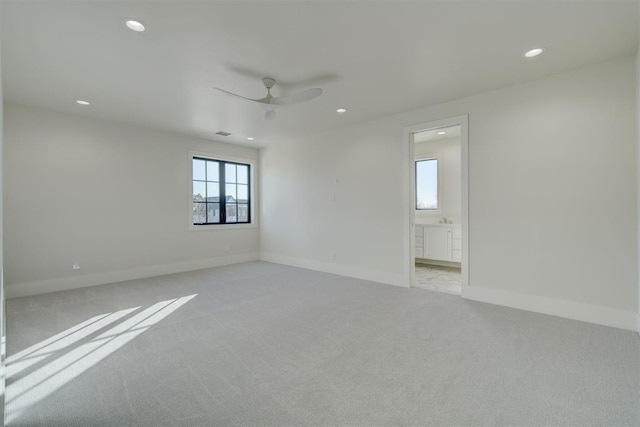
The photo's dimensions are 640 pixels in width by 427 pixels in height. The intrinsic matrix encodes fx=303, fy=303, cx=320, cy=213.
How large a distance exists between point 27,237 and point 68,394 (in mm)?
3458

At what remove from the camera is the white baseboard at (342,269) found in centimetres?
479

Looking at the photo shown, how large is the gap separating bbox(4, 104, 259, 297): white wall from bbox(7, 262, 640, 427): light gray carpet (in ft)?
2.70

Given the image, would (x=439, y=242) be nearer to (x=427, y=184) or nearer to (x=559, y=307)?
(x=427, y=184)

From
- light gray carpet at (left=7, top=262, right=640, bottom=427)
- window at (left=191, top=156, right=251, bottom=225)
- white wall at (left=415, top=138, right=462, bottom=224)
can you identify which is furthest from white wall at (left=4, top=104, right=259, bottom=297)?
white wall at (left=415, top=138, right=462, bottom=224)

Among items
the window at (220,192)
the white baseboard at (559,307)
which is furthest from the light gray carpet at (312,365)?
the window at (220,192)

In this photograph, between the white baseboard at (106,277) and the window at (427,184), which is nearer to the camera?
the white baseboard at (106,277)

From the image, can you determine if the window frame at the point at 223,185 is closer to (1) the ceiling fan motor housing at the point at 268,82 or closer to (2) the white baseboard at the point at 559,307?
(1) the ceiling fan motor housing at the point at 268,82

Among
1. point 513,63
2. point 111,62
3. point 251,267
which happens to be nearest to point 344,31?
point 513,63

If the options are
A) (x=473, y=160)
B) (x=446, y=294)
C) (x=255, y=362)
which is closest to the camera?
(x=255, y=362)

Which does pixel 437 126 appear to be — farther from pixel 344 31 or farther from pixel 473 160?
pixel 344 31

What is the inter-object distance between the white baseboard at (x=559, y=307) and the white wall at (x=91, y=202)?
498 centimetres

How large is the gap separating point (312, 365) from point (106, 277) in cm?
426

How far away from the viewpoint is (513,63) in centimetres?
306

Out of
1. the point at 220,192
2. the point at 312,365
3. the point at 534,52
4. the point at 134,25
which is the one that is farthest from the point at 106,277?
the point at 534,52
